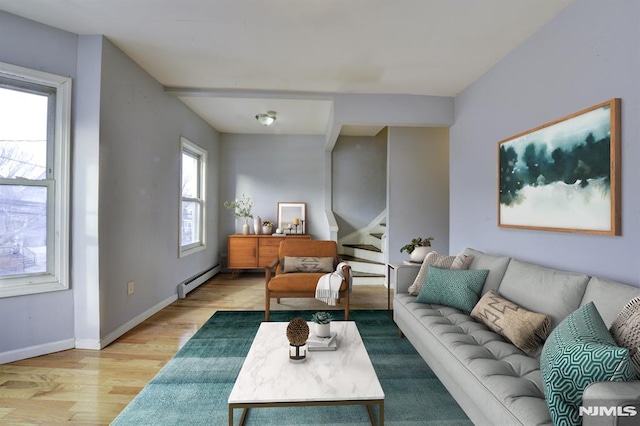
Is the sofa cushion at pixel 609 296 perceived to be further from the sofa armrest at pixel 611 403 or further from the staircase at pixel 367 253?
the staircase at pixel 367 253

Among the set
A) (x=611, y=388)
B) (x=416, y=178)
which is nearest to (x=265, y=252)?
(x=416, y=178)

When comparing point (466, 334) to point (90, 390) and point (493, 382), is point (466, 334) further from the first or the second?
point (90, 390)

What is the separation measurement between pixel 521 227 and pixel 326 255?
2.02m

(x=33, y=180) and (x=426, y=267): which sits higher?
(x=33, y=180)

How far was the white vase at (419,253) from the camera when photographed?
3236mm

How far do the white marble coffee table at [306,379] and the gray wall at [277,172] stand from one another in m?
4.08

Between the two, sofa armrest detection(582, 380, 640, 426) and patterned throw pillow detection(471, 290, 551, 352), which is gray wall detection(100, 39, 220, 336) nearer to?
patterned throw pillow detection(471, 290, 551, 352)

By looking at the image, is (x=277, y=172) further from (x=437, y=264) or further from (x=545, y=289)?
(x=545, y=289)

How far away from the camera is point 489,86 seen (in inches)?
119

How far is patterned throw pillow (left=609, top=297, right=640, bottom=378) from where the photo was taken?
1.16 m

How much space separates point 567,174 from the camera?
206 centimetres

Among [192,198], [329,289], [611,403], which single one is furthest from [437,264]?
[192,198]

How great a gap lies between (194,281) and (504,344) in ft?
12.7

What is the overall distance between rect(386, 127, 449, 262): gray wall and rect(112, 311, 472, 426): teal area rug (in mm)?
1981
